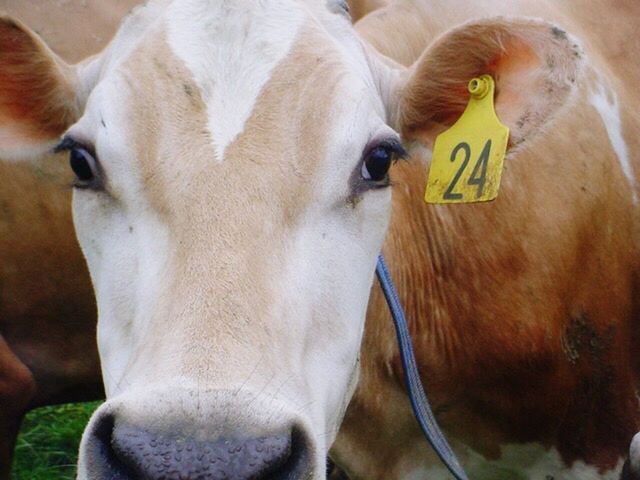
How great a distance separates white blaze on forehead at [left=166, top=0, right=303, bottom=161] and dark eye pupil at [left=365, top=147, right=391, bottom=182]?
327mm

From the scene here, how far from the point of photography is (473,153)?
9.91 feet

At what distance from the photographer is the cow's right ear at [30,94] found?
3.04 m

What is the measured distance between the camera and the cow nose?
1.97 meters

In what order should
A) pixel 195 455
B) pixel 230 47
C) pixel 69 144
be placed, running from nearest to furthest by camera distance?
pixel 195 455
pixel 230 47
pixel 69 144

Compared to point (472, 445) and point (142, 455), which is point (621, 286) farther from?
point (142, 455)

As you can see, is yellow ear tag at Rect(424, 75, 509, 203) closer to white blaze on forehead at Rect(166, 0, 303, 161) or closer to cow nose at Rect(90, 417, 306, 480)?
white blaze on forehead at Rect(166, 0, 303, 161)

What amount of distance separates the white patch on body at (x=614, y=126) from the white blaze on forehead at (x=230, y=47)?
1.69m

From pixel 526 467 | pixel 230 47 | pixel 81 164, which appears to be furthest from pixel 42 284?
pixel 230 47

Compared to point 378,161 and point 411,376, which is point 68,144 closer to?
point 378,161

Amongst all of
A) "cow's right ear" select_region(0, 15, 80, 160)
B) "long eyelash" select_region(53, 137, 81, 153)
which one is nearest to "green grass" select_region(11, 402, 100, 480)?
"cow's right ear" select_region(0, 15, 80, 160)

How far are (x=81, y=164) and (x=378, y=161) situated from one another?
73 cm

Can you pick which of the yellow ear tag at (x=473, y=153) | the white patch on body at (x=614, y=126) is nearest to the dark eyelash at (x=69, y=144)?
the yellow ear tag at (x=473, y=153)

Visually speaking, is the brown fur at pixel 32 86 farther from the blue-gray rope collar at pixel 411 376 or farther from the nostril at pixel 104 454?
the nostril at pixel 104 454

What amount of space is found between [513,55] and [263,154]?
97 centimetres
